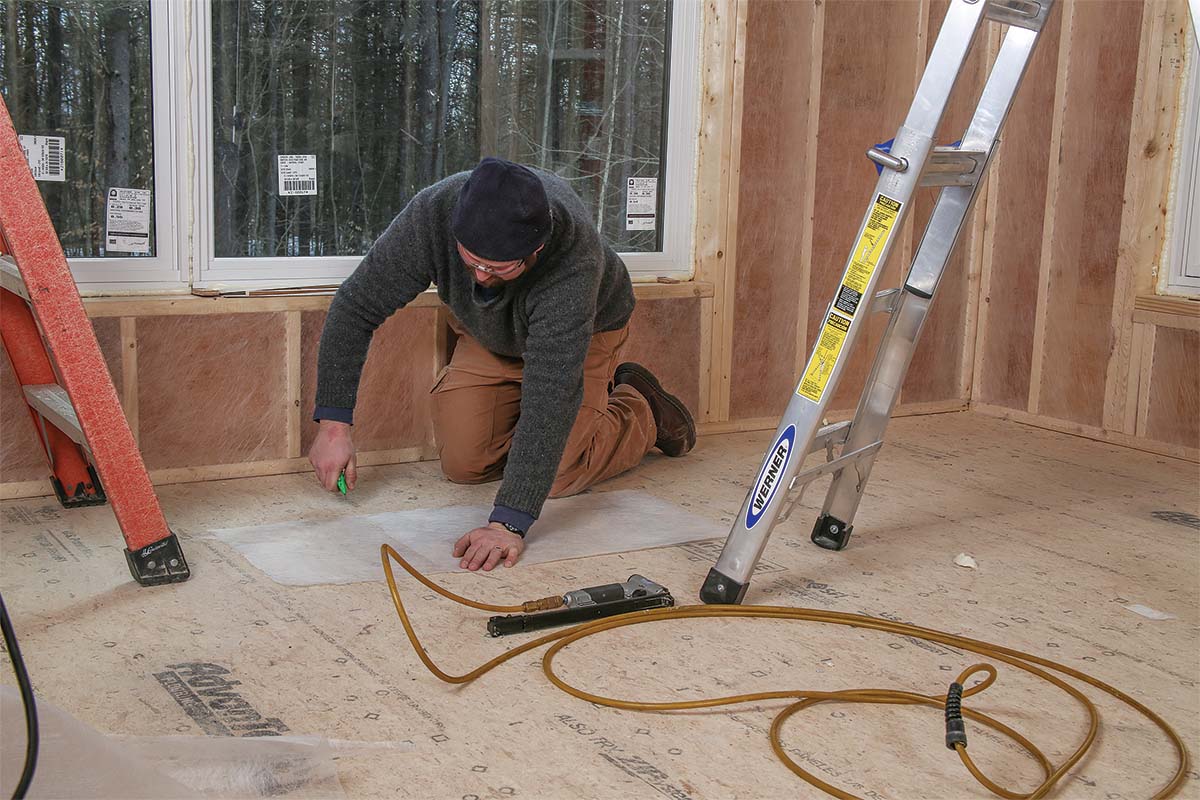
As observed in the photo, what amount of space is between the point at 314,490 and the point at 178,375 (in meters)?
0.45

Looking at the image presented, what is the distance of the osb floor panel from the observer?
1.68 meters

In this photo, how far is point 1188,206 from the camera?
366 cm

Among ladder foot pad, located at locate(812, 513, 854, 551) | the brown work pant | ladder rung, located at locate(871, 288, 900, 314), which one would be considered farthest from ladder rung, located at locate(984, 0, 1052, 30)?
the brown work pant

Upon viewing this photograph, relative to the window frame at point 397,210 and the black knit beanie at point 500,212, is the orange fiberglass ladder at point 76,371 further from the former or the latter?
the black knit beanie at point 500,212

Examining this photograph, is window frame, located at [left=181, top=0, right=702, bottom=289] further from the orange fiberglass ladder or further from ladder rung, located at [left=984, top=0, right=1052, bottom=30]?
ladder rung, located at [left=984, top=0, right=1052, bottom=30]

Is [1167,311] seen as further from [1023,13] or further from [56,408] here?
[56,408]

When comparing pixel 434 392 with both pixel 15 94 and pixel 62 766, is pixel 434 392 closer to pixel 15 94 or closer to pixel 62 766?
pixel 15 94

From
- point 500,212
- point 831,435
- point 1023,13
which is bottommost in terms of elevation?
point 831,435

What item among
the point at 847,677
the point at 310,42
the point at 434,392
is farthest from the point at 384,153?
the point at 847,677

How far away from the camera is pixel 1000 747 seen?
1.76 meters

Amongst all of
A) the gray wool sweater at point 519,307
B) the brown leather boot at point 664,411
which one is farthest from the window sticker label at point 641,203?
the gray wool sweater at point 519,307

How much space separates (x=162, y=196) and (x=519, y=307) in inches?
40.2

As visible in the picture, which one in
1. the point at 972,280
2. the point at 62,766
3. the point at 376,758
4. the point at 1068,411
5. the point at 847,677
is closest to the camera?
the point at 62,766

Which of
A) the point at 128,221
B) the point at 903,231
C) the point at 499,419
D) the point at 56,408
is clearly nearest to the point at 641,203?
the point at 903,231
